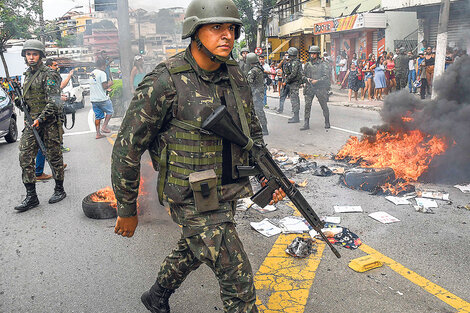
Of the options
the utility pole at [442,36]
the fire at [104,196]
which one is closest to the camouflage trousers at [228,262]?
the fire at [104,196]

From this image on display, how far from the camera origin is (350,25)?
21.4 meters

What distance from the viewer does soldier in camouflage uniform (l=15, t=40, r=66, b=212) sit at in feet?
16.4

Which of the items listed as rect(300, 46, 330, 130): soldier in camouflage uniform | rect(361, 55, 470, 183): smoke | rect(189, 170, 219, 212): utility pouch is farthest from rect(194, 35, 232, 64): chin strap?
rect(300, 46, 330, 130): soldier in camouflage uniform

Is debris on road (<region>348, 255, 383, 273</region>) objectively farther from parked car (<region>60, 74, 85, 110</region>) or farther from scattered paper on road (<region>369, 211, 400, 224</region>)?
parked car (<region>60, 74, 85, 110</region>)

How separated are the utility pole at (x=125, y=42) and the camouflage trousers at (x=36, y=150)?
389 centimetres

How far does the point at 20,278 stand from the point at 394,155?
15.7ft

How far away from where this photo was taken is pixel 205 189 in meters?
2.02

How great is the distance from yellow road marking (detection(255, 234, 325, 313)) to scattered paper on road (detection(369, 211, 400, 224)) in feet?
2.90

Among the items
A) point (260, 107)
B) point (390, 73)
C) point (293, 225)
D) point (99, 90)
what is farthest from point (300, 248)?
point (390, 73)

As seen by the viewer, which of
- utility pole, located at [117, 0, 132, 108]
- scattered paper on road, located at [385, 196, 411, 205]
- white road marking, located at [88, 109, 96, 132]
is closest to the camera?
scattered paper on road, located at [385, 196, 411, 205]

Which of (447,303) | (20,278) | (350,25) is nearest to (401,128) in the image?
(447,303)

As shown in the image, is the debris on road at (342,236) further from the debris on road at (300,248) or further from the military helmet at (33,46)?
the military helmet at (33,46)

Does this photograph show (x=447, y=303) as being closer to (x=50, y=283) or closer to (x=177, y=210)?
(x=177, y=210)

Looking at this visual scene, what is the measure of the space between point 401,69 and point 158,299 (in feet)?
48.5
